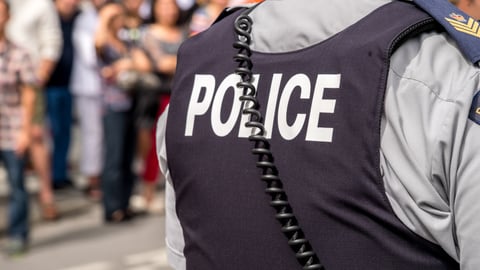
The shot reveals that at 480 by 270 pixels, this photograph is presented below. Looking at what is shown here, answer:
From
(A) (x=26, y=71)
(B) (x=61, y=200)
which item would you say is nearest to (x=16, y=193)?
(A) (x=26, y=71)

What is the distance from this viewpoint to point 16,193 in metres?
5.75

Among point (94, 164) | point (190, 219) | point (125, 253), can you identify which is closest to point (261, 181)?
point (190, 219)

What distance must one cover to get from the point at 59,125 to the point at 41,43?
1102 mm

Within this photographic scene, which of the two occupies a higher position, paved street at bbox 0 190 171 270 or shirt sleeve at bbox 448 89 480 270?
shirt sleeve at bbox 448 89 480 270

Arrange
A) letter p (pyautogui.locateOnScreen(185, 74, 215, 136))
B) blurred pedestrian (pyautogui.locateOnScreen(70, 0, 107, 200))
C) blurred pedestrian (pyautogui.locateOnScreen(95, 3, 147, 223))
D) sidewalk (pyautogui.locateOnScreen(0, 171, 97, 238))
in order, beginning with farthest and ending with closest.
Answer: blurred pedestrian (pyautogui.locateOnScreen(70, 0, 107, 200)), sidewalk (pyautogui.locateOnScreen(0, 171, 97, 238)), blurred pedestrian (pyautogui.locateOnScreen(95, 3, 147, 223)), letter p (pyautogui.locateOnScreen(185, 74, 215, 136))

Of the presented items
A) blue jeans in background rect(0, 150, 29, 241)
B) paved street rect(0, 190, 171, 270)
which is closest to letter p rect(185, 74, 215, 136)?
paved street rect(0, 190, 171, 270)

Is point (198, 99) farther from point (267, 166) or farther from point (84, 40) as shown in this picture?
point (84, 40)

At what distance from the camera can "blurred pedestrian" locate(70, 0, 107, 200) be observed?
25.2 feet

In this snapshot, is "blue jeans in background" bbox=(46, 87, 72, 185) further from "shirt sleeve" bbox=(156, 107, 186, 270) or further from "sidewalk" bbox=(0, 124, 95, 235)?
"shirt sleeve" bbox=(156, 107, 186, 270)

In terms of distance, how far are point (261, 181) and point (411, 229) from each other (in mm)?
305

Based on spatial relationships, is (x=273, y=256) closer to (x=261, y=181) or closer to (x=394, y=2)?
(x=261, y=181)

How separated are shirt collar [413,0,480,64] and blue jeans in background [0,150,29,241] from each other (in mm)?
4583

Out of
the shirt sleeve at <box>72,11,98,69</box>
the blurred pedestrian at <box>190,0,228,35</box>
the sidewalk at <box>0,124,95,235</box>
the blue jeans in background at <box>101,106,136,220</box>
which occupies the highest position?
the blurred pedestrian at <box>190,0,228,35</box>

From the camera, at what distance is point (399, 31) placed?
1.46 metres
